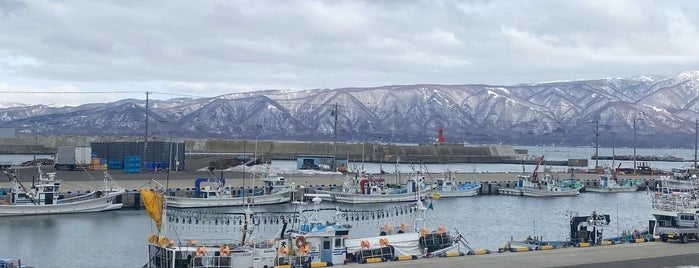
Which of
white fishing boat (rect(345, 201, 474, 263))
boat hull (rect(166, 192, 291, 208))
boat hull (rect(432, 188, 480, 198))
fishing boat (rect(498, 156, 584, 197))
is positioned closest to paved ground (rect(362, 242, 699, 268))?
white fishing boat (rect(345, 201, 474, 263))

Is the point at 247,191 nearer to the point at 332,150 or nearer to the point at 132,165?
the point at 132,165

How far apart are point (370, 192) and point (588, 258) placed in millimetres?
32648

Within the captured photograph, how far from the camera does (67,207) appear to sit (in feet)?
153

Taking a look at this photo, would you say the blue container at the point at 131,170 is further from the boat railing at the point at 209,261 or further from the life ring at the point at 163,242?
the boat railing at the point at 209,261

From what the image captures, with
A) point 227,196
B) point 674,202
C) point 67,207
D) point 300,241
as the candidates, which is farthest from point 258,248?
point 227,196

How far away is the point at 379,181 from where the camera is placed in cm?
6156

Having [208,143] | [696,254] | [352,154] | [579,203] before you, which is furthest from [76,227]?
[208,143]

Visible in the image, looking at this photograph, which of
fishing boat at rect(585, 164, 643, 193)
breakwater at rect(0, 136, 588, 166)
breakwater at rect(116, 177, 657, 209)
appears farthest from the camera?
breakwater at rect(0, 136, 588, 166)

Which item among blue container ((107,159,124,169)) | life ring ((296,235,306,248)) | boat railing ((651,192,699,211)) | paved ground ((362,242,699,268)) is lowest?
paved ground ((362,242,699,268))

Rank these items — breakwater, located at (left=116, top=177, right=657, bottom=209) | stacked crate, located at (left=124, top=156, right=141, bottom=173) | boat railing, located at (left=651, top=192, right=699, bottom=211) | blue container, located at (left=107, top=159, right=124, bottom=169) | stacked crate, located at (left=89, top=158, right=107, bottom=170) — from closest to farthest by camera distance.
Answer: boat railing, located at (left=651, top=192, right=699, bottom=211) → breakwater, located at (left=116, top=177, right=657, bottom=209) → stacked crate, located at (left=124, top=156, right=141, bottom=173) → stacked crate, located at (left=89, top=158, right=107, bottom=170) → blue container, located at (left=107, top=159, right=124, bottom=169)

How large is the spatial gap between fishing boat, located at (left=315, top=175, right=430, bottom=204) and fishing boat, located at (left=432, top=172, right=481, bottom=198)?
4194mm

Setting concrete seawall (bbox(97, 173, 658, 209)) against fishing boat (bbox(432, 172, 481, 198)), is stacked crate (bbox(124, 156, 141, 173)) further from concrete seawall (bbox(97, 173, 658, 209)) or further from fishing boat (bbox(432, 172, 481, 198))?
fishing boat (bbox(432, 172, 481, 198))

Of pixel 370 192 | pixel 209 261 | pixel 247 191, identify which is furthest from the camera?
pixel 370 192

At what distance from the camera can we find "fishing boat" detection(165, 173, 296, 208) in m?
50.5
